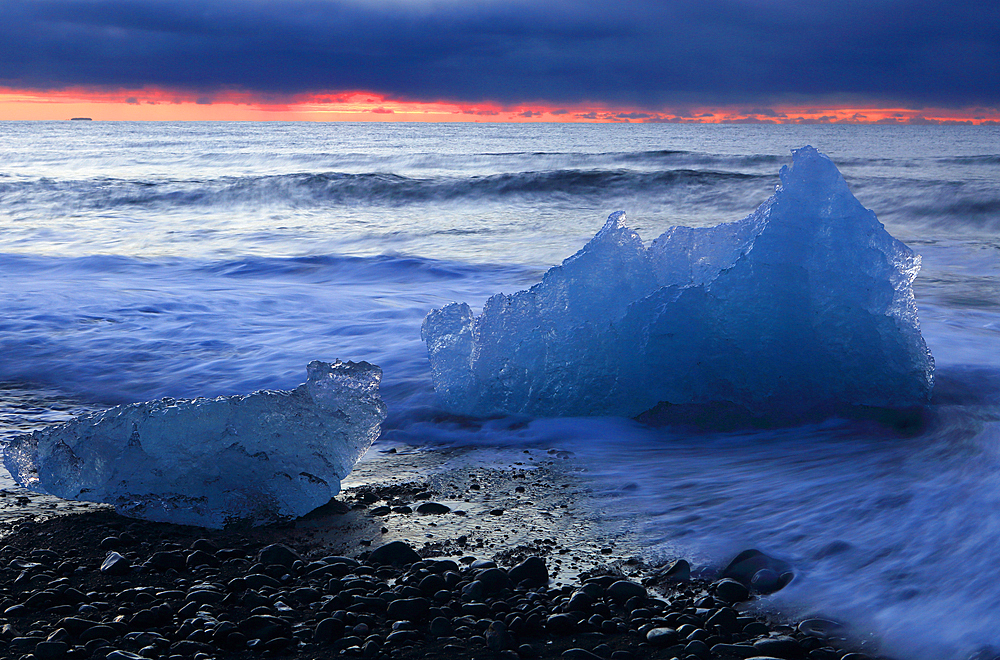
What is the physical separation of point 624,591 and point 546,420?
5.47ft

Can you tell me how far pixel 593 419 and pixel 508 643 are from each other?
193 cm

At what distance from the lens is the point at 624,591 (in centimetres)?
221

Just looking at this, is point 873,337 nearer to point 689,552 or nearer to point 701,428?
point 701,428

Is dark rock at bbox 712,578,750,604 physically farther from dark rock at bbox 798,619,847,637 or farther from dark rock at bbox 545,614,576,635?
dark rock at bbox 545,614,576,635

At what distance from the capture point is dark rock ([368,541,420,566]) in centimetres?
243

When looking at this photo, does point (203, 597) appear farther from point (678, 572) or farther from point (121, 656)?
point (678, 572)

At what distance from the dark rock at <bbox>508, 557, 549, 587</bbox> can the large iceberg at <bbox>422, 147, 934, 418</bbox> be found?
5.23ft

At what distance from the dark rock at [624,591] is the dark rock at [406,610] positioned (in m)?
0.52

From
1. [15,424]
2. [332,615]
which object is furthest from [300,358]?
[332,615]

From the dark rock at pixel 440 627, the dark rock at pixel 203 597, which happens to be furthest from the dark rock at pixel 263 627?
the dark rock at pixel 440 627

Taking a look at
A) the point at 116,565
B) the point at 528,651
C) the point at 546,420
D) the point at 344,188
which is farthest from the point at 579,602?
the point at 344,188

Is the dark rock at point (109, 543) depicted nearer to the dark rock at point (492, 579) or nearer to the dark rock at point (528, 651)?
the dark rock at point (492, 579)

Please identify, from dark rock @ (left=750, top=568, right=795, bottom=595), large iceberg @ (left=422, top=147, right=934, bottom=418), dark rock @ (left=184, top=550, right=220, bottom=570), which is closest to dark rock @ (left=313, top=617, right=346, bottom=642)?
dark rock @ (left=184, top=550, right=220, bottom=570)

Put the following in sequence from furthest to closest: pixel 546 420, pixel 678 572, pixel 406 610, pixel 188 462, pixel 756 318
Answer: pixel 546 420, pixel 756 318, pixel 188 462, pixel 678 572, pixel 406 610
